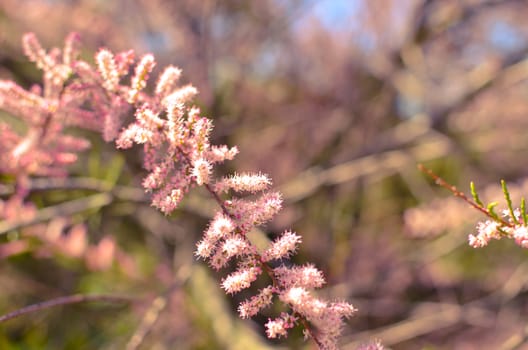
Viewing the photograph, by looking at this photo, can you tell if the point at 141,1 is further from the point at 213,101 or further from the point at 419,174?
the point at 419,174

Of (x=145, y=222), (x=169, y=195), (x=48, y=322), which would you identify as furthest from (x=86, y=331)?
(x=169, y=195)

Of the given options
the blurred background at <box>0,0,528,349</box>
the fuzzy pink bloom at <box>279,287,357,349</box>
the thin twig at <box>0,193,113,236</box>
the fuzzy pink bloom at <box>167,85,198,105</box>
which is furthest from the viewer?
the blurred background at <box>0,0,528,349</box>

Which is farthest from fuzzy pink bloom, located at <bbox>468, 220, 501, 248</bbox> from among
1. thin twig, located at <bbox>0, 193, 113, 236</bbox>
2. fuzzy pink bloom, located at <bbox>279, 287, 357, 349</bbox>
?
thin twig, located at <bbox>0, 193, 113, 236</bbox>

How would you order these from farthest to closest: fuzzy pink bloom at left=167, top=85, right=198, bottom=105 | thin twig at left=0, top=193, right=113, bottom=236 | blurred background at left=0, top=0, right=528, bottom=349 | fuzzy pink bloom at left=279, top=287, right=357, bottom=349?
1. blurred background at left=0, top=0, right=528, bottom=349
2. thin twig at left=0, top=193, right=113, bottom=236
3. fuzzy pink bloom at left=167, top=85, right=198, bottom=105
4. fuzzy pink bloom at left=279, top=287, right=357, bottom=349

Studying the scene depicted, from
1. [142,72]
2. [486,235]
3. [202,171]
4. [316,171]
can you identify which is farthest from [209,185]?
[316,171]

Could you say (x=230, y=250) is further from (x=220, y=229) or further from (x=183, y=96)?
(x=183, y=96)

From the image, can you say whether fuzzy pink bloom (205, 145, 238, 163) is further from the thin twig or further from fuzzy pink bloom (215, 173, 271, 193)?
the thin twig

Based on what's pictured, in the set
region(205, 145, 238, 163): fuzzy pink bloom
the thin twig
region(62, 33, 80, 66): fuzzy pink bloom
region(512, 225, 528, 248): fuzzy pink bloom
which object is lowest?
region(205, 145, 238, 163): fuzzy pink bloom

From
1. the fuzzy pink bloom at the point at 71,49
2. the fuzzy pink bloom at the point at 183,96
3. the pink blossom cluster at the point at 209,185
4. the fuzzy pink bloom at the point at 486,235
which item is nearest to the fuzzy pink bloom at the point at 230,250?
the pink blossom cluster at the point at 209,185

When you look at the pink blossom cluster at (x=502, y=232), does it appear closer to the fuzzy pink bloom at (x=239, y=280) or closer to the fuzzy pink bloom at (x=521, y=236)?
the fuzzy pink bloom at (x=521, y=236)
